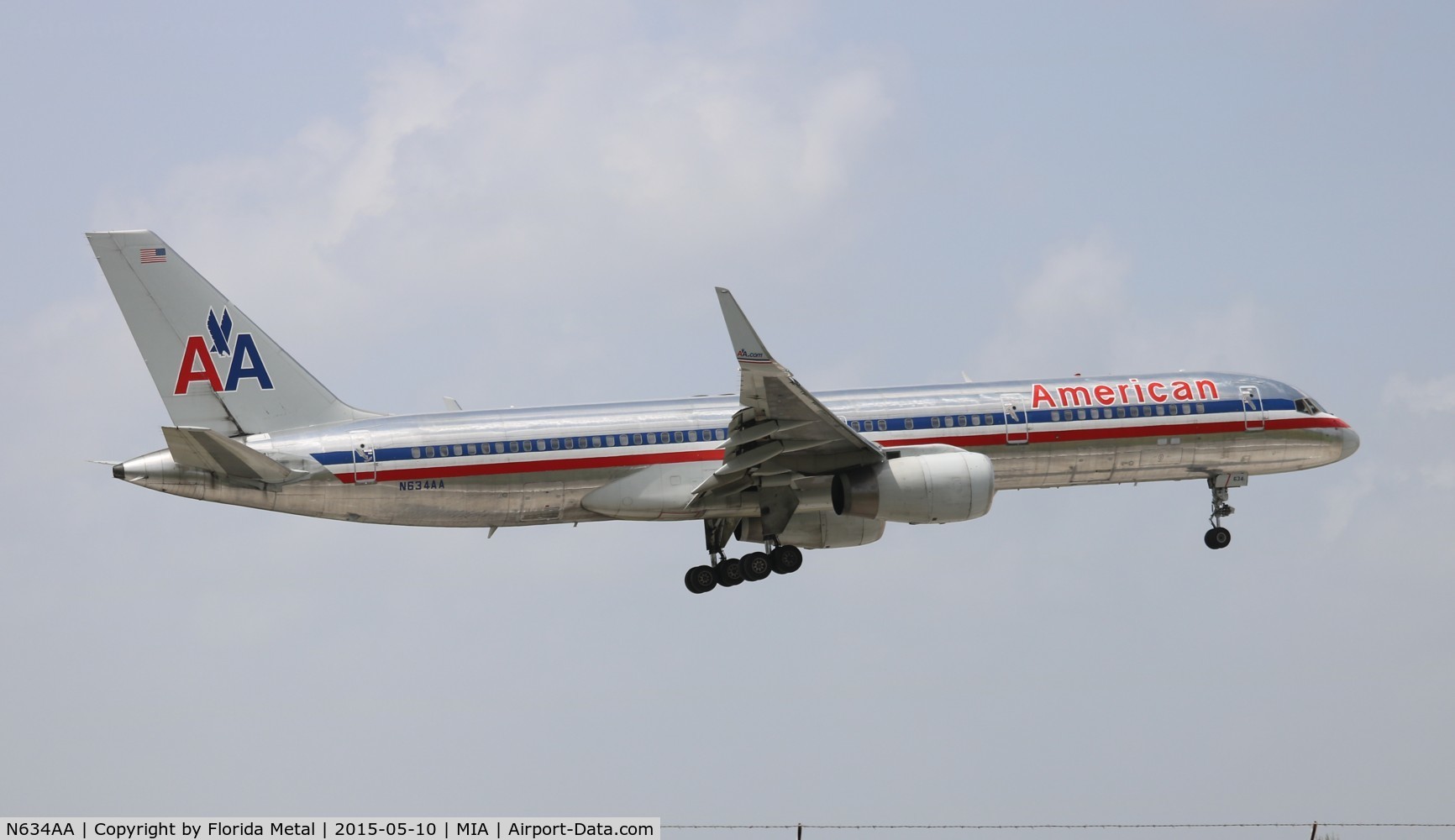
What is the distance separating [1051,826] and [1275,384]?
28.5 m

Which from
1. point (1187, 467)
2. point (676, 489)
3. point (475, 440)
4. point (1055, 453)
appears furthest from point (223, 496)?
point (1187, 467)

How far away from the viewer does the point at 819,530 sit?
172 ft

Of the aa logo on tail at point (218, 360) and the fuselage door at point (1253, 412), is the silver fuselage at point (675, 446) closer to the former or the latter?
the fuselage door at point (1253, 412)

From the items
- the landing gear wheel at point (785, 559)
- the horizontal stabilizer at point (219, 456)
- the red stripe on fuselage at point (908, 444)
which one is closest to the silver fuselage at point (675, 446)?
the red stripe on fuselage at point (908, 444)

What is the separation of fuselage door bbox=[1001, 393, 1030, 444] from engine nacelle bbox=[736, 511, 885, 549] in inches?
202

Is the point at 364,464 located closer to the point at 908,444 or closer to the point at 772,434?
the point at 772,434

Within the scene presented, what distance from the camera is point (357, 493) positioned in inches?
1805

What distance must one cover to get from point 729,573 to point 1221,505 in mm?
15102

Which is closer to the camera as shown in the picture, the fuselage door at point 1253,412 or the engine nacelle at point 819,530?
the engine nacelle at point 819,530

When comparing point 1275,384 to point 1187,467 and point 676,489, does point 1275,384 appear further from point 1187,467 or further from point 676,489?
point 676,489

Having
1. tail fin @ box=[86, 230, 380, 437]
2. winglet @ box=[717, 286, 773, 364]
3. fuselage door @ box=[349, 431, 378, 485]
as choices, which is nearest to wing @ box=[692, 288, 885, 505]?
winglet @ box=[717, 286, 773, 364]

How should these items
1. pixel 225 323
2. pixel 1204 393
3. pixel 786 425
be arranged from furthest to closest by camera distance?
pixel 1204 393
pixel 225 323
pixel 786 425

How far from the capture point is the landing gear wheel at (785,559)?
50.8 meters

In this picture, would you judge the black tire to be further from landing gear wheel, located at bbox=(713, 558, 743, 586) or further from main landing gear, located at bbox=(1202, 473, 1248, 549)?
landing gear wheel, located at bbox=(713, 558, 743, 586)
